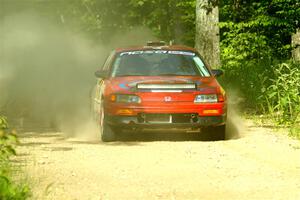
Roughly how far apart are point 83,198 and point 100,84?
21.8ft

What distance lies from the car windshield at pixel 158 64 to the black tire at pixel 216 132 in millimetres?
1036

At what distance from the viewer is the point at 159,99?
13078 mm

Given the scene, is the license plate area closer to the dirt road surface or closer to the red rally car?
the red rally car

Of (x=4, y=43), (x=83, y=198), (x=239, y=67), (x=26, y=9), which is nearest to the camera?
(x=83, y=198)

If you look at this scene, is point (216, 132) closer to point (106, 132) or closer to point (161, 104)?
point (161, 104)

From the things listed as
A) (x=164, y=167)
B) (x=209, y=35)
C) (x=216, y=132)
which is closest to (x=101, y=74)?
(x=216, y=132)

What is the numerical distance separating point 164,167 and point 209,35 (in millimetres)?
12520

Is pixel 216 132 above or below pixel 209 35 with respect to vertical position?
below

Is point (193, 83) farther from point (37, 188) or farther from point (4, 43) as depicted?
point (4, 43)

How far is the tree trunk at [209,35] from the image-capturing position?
2230cm

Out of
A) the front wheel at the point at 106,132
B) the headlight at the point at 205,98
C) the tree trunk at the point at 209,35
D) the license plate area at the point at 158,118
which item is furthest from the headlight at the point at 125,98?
the tree trunk at the point at 209,35

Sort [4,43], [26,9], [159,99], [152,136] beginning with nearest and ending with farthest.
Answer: [159,99]
[152,136]
[4,43]
[26,9]

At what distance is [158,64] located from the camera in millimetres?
14336

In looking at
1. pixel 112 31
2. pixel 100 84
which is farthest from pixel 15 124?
pixel 112 31
